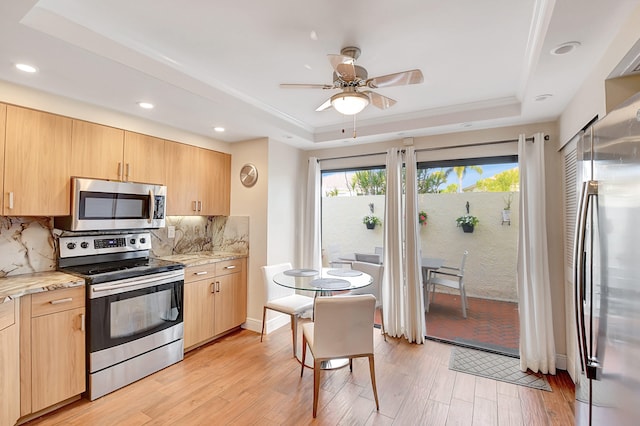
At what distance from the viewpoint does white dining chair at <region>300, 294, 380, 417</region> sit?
7.36ft

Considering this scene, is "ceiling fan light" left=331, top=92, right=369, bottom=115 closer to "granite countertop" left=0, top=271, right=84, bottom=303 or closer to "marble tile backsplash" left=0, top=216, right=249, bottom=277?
"marble tile backsplash" left=0, top=216, right=249, bottom=277

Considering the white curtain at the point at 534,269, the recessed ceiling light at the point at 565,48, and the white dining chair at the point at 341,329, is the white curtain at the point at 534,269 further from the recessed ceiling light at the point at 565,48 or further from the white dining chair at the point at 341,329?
the white dining chair at the point at 341,329

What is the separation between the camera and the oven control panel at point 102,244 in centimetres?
273

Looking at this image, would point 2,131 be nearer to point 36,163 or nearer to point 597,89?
point 36,163

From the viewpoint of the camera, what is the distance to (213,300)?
349 centimetres

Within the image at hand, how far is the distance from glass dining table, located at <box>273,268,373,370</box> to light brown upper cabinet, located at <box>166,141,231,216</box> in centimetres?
136

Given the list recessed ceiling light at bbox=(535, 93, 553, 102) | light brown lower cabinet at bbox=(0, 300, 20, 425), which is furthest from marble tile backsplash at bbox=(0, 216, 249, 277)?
recessed ceiling light at bbox=(535, 93, 553, 102)

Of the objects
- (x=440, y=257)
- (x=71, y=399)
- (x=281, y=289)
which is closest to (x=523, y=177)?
(x=440, y=257)

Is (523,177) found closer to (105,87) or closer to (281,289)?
(281,289)

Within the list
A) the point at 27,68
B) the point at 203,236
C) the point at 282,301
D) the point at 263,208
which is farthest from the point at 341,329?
the point at 27,68

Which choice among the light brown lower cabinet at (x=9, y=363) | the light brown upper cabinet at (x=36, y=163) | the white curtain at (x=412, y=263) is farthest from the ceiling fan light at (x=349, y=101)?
the light brown lower cabinet at (x=9, y=363)

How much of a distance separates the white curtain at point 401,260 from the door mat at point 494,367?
490mm

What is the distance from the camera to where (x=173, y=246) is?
375cm

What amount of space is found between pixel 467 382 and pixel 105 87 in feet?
12.7
